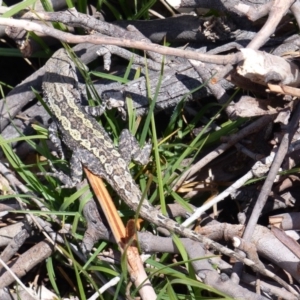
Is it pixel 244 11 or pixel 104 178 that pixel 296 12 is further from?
pixel 104 178

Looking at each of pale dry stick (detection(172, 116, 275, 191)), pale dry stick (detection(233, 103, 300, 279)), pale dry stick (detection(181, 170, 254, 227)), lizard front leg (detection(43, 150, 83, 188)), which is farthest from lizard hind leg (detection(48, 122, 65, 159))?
pale dry stick (detection(233, 103, 300, 279))

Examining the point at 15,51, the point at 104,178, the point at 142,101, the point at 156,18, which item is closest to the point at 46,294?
the point at 104,178

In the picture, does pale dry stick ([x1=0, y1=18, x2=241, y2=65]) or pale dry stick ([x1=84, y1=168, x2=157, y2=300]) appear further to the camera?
pale dry stick ([x1=84, y1=168, x2=157, y2=300])

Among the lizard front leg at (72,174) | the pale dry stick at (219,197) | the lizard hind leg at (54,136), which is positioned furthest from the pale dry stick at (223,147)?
the lizard hind leg at (54,136)

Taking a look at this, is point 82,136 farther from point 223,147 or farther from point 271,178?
point 271,178

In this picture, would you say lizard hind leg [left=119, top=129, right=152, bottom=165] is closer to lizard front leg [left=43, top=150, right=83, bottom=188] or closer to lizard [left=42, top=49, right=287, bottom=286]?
lizard [left=42, top=49, right=287, bottom=286]

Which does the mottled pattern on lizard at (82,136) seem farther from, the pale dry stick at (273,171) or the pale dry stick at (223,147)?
the pale dry stick at (273,171)
